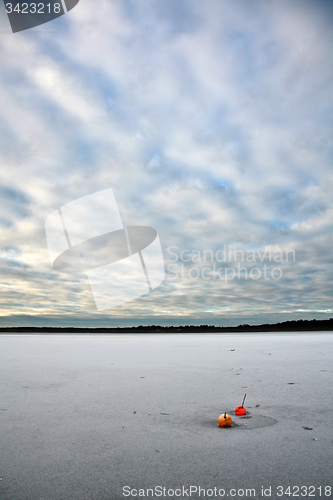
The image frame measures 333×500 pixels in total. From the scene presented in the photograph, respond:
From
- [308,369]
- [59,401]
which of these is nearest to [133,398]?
[59,401]

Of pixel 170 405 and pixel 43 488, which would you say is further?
pixel 170 405

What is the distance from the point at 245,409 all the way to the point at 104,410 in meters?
1.26

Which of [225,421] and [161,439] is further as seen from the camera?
[225,421]

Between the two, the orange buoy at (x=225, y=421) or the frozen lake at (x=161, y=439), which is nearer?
the frozen lake at (x=161, y=439)

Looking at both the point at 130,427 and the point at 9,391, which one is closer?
the point at 130,427

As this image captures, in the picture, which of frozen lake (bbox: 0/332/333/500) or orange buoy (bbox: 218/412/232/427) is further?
orange buoy (bbox: 218/412/232/427)

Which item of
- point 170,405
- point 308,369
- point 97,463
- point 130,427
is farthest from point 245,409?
point 308,369

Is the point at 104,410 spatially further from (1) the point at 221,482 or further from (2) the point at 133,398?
(1) the point at 221,482

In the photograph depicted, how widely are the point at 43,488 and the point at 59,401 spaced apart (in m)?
1.63

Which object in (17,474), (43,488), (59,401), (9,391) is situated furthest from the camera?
(9,391)

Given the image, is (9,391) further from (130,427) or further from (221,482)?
(221,482)

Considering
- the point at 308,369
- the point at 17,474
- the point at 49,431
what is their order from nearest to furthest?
1. the point at 17,474
2. the point at 49,431
3. the point at 308,369

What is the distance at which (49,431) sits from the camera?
2.17 metres

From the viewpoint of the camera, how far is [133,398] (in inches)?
121
